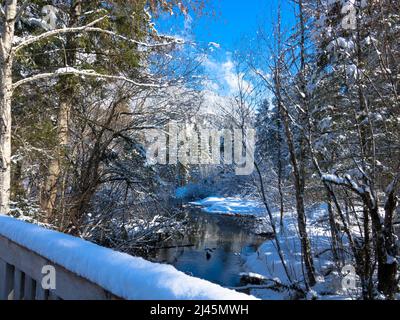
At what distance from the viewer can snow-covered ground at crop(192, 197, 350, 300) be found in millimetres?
7668

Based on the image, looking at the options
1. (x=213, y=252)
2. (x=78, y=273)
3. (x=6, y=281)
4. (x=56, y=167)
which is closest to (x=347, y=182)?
(x=6, y=281)

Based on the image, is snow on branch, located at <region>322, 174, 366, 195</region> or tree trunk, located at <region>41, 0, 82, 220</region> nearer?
snow on branch, located at <region>322, 174, 366, 195</region>

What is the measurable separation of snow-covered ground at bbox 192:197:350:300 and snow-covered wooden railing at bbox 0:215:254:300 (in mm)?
6162

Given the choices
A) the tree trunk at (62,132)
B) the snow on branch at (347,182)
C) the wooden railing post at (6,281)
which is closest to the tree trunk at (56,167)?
the tree trunk at (62,132)

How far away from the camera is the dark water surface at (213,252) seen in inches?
491

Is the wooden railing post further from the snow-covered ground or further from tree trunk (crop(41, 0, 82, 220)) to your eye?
the snow-covered ground

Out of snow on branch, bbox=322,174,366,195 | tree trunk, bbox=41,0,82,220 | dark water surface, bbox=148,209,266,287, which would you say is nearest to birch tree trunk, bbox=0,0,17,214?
tree trunk, bbox=41,0,82,220

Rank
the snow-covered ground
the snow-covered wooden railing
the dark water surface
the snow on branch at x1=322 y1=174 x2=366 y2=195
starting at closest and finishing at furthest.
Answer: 1. the snow-covered wooden railing
2. the snow on branch at x1=322 y1=174 x2=366 y2=195
3. the snow-covered ground
4. the dark water surface

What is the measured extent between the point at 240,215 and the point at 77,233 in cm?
2226

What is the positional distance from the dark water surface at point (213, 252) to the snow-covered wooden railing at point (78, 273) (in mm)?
9529

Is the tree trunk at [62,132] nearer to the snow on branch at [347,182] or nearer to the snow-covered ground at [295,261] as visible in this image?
the snow on branch at [347,182]

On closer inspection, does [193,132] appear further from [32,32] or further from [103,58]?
[32,32]

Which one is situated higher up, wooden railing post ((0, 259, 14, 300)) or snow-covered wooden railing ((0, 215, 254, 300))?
snow-covered wooden railing ((0, 215, 254, 300))

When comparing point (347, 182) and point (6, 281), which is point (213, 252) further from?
point (6, 281)
